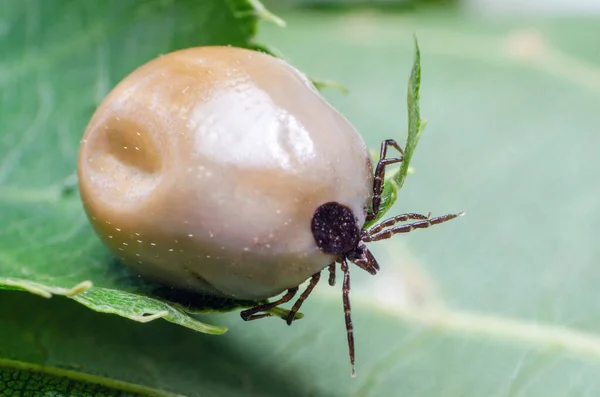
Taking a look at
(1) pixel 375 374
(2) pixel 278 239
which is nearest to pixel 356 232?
(2) pixel 278 239

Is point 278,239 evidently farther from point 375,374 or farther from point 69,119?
point 69,119

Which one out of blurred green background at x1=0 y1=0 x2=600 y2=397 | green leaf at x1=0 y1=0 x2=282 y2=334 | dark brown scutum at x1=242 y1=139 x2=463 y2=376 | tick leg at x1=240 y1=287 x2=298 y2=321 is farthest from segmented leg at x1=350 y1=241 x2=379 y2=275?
green leaf at x1=0 y1=0 x2=282 y2=334

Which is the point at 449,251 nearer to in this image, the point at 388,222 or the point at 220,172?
the point at 388,222

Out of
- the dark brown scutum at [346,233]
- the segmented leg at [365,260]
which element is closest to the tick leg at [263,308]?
the dark brown scutum at [346,233]

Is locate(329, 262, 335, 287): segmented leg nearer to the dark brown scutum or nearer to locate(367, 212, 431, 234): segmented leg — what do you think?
the dark brown scutum

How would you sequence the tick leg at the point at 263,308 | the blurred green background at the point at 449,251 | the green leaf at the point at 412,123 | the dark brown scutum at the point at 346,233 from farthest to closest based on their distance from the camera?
the blurred green background at the point at 449,251, the tick leg at the point at 263,308, the dark brown scutum at the point at 346,233, the green leaf at the point at 412,123

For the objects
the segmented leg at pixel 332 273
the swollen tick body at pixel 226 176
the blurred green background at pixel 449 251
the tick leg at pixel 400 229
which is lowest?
the blurred green background at pixel 449 251

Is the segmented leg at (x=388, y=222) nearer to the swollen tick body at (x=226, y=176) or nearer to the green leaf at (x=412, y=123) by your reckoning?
the swollen tick body at (x=226, y=176)
